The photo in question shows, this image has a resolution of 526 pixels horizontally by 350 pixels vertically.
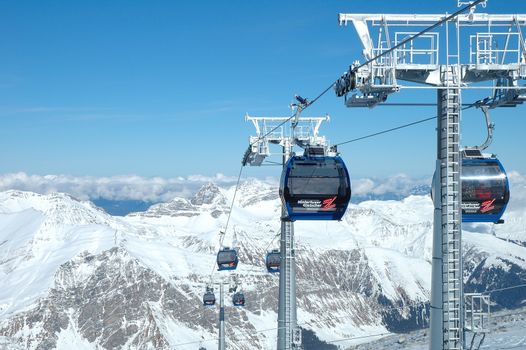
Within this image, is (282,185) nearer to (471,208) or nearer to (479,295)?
(471,208)

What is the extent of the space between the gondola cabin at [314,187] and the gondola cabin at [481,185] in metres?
5.04

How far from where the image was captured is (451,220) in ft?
49.1

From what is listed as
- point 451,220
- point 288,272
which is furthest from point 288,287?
point 451,220

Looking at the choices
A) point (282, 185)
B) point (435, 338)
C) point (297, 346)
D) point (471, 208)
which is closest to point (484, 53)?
point (471, 208)

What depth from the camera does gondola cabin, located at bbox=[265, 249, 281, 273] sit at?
41.0 m

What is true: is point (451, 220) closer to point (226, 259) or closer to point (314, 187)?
point (314, 187)

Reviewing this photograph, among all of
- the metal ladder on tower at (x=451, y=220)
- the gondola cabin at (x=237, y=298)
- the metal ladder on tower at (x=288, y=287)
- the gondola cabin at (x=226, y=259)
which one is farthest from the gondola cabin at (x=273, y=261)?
the metal ladder on tower at (x=451, y=220)

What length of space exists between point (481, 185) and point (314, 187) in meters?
6.02

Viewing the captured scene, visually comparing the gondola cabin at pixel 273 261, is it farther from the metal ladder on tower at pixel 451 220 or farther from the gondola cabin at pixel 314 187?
the metal ladder on tower at pixel 451 220

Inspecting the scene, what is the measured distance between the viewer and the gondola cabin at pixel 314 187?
21828 millimetres

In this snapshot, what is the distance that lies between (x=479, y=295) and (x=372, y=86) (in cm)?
520

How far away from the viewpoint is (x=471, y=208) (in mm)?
17359

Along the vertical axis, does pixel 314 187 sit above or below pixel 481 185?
below

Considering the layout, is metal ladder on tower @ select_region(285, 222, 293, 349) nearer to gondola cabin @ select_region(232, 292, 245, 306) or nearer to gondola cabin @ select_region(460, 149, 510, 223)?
gondola cabin @ select_region(460, 149, 510, 223)
